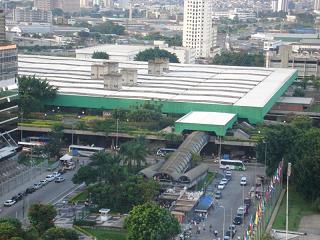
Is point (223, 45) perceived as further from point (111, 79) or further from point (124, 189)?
point (124, 189)

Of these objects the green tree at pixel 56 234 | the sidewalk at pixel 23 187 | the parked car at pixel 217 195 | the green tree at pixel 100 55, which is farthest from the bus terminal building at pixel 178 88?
the green tree at pixel 56 234

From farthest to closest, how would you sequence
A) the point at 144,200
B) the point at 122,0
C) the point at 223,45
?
the point at 122,0
the point at 223,45
the point at 144,200

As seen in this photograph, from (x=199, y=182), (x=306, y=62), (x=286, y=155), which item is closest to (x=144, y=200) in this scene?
(x=199, y=182)

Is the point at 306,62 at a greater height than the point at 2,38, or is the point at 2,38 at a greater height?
the point at 2,38

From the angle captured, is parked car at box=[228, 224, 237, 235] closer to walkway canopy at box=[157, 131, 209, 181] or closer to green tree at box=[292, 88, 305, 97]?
walkway canopy at box=[157, 131, 209, 181]

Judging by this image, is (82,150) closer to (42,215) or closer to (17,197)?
(17,197)

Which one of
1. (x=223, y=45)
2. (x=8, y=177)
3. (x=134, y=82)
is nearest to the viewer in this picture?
(x=8, y=177)

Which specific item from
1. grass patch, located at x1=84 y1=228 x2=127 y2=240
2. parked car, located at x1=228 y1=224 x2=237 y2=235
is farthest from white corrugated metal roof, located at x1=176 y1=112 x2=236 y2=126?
grass patch, located at x1=84 y1=228 x2=127 y2=240
